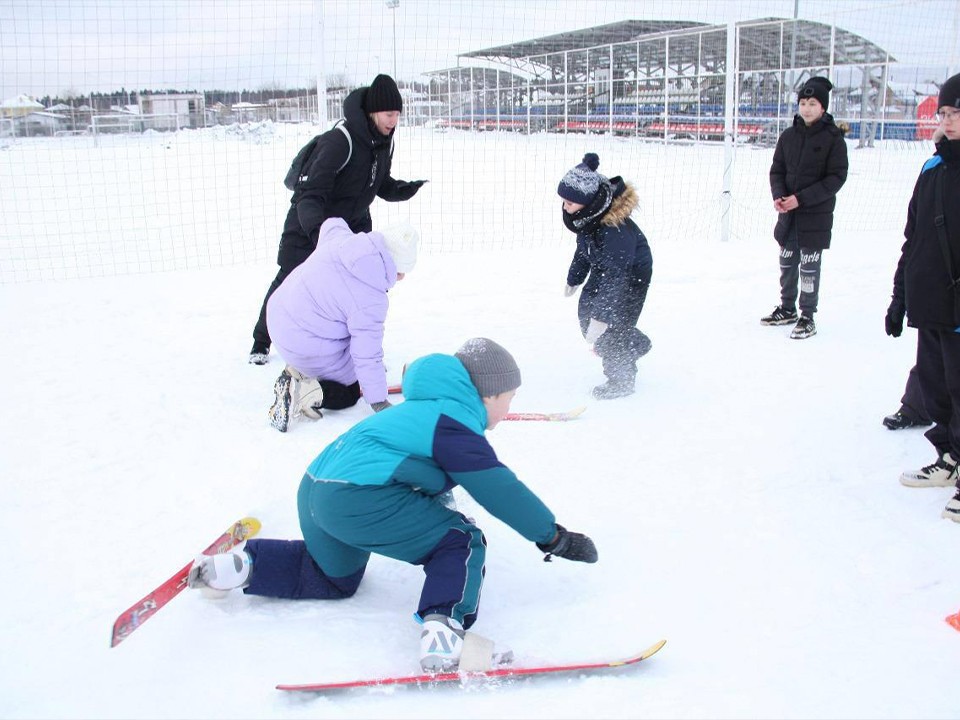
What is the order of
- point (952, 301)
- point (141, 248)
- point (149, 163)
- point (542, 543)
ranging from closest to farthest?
1. point (542, 543)
2. point (952, 301)
3. point (141, 248)
4. point (149, 163)

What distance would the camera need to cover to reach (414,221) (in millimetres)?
11781

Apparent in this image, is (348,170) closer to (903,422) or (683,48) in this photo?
(903,422)

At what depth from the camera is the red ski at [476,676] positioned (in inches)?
91.1

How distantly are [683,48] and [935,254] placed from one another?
18996 mm

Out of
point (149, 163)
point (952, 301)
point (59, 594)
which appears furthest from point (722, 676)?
point (149, 163)

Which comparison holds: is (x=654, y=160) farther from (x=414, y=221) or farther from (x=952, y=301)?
(x=952, y=301)

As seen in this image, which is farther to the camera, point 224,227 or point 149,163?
point 149,163

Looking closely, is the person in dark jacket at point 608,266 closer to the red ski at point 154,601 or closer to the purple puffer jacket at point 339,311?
the purple puffer jacket at point 339,311

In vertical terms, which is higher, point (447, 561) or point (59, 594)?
point (447, 561)

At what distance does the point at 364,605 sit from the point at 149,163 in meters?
16.2

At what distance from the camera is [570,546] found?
256 centimetres

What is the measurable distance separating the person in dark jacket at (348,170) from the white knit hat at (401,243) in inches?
31.4

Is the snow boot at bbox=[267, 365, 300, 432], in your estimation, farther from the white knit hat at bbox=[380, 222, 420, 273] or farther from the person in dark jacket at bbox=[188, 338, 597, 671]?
the person in dark jacket at bbox=[188, 338, 597, 671]

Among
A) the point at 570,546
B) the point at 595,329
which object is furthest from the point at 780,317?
the point at 570,546
